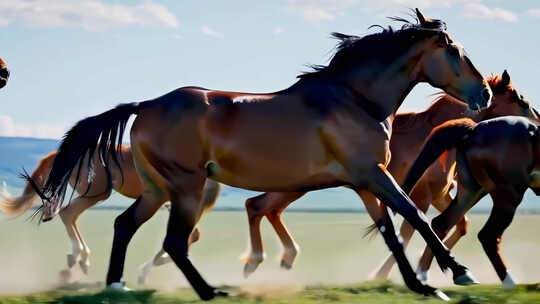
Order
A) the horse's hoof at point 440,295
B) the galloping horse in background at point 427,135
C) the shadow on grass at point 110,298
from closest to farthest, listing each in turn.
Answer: the shadow on grass at point 110,298 → the horse's hoof at point 440,295 → the galloping horse in background at point 427,135

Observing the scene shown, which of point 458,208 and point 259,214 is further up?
point 458,208

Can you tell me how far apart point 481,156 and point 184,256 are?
11.2ft

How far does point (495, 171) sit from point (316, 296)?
237 centimetres

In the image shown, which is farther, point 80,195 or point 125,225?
point 80,195

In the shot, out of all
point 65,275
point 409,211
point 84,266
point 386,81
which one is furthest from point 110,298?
point 84,266

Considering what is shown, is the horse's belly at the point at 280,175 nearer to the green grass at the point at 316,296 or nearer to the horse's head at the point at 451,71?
the green grass at the point at 316,296

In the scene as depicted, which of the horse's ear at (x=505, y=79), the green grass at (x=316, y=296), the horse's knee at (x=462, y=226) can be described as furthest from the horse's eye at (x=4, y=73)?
the horse's ear at (x=505, y=79)

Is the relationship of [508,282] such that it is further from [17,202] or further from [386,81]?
[17,202]

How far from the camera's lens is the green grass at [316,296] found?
26.2 feet

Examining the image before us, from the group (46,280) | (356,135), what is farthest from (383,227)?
(46,280)

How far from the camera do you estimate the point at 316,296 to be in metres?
8.48

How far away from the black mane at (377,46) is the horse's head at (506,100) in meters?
3.20

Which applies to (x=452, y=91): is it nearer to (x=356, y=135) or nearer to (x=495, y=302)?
(x=356, y=135)

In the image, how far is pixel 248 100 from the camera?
8234mm
